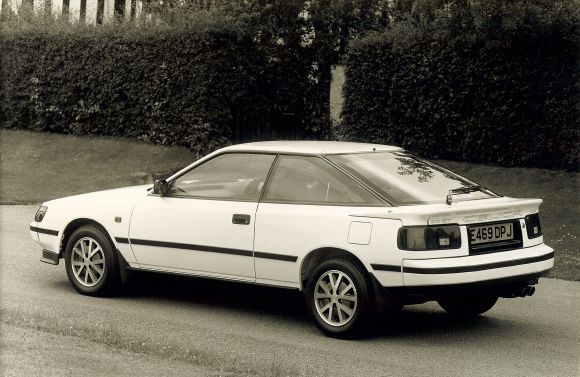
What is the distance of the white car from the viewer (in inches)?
279

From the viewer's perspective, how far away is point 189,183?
8469 millimetres

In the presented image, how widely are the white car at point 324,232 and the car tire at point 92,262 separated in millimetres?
13

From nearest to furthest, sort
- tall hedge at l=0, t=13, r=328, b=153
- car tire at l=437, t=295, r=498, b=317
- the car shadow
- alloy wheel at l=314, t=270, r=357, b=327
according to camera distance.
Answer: alloy wheel at l=314, t=270, r=357, b=327 → the car shadow → car tire at l=437, t=295, r=498, b=317 → tall hedge at l=0, t=13, r=328, b=153

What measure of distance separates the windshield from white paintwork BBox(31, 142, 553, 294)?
0.53 feet

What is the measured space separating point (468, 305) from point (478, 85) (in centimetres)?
1001

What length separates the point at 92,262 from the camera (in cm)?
877

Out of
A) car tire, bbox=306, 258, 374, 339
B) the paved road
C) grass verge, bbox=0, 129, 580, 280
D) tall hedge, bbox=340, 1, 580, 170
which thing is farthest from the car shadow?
tall hedge, bbox=340, 1, 580, 170

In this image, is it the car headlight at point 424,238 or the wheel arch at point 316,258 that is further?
the wheel arch at point 316,258

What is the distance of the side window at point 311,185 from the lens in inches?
297

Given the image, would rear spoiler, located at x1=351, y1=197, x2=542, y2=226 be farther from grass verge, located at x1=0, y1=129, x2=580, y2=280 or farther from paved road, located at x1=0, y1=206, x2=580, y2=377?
A: grass verge, located at x1=0, y1=129, x2=580, y2=280

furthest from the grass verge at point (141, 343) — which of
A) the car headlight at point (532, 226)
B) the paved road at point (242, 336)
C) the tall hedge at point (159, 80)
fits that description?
the tall hedge at point (159, 80)

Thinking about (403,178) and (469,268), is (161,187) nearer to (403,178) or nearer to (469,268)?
(403,178)

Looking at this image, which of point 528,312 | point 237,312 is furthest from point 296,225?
point 528,312

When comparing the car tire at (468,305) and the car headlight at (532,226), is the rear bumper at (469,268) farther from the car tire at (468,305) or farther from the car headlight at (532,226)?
the car tire at (468,305)
